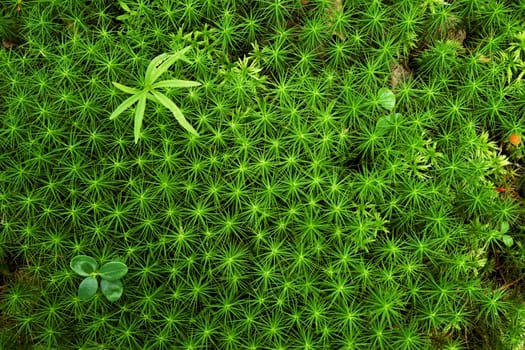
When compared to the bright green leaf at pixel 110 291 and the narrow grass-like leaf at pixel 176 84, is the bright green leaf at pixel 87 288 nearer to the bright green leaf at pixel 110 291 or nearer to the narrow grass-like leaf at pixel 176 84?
the bright green leaf at pixel 110 291

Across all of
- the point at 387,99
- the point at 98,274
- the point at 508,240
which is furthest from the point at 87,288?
the point at 508,240

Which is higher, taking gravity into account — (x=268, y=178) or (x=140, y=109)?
(x=140, y=109)

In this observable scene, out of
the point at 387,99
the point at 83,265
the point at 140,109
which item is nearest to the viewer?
the point at 140,109

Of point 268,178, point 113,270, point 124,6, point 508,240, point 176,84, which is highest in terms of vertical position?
point 124,6

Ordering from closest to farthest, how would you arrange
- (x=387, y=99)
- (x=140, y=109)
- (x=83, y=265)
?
1. (x=140, y=109)
2. (x=83, y=265)
3. (x=387, y=99)

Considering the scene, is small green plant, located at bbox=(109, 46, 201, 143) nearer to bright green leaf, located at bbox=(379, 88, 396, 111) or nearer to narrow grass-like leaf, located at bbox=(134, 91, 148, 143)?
narrow grass-like leaf, located at bbox=(134, 91, 148, 143)

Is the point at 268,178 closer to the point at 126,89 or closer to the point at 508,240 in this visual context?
the point at 126,89

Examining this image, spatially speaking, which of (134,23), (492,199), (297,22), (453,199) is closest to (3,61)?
(134,23)
